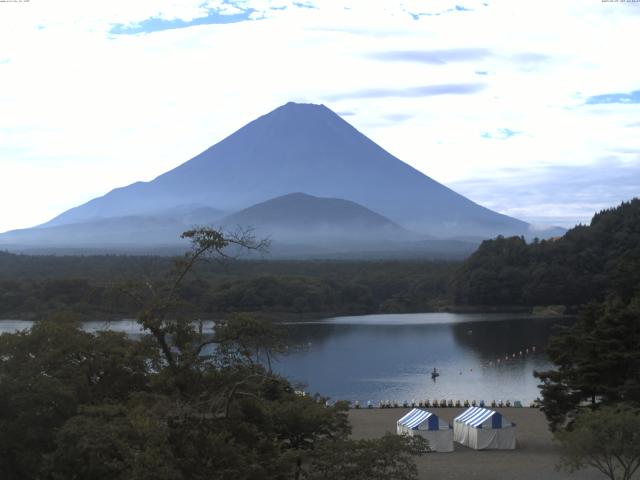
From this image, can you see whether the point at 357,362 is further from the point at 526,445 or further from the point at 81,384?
the point at 81,384

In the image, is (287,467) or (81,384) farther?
(81,384)

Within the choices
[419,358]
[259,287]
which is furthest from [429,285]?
[419,358]

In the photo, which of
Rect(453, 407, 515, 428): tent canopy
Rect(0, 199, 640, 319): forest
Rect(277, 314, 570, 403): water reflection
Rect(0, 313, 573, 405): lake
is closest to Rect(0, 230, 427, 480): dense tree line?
Rect(453, 407, 515, 428): tent canopy

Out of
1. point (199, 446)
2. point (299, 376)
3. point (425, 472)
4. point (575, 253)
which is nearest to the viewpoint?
point (199, 446)

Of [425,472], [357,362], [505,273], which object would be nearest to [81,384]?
[425,472]

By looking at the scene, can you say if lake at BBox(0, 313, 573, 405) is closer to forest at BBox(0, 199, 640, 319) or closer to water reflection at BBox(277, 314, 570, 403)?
water reflection at BBox(277, 314, 570, 403)

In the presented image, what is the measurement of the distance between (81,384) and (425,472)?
6293 millimetres

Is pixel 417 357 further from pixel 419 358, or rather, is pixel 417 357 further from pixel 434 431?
pixel 434 431

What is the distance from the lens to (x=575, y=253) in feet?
189

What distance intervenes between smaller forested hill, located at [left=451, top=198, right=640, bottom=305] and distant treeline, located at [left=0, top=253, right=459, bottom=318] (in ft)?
9.29

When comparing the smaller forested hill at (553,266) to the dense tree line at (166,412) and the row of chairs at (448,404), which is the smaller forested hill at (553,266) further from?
the dense tree line at (166,412)

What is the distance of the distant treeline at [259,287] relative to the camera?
50.1 m

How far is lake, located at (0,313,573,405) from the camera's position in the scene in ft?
91.5

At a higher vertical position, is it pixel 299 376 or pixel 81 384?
pixel 81 384
